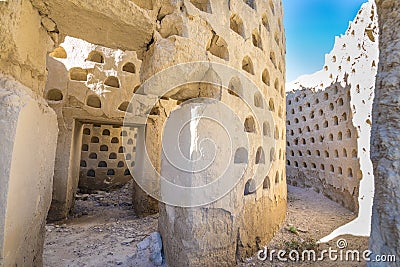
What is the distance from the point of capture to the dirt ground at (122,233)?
131 inches

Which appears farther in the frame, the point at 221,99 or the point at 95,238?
the point at 95,238

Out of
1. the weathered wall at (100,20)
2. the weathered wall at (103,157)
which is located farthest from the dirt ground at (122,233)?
the weathered wall at (100,20)

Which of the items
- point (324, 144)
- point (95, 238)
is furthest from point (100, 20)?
point (324, 144)

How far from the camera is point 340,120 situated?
22.1ft

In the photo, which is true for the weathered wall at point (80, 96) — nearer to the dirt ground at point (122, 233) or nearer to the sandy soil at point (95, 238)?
the sandy soil at point (95, 238)

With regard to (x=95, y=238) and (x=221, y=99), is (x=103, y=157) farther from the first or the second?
(x=221, y=99)

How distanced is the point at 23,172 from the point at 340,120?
749cm

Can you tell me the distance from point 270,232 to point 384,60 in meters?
3.20

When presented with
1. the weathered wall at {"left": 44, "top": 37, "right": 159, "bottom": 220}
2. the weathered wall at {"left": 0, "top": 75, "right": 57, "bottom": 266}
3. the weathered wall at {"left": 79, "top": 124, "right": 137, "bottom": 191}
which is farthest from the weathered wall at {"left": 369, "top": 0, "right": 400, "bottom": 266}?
the weathered wall at {"left": 79, "top": 124, "right": 137, "bottom": 191}

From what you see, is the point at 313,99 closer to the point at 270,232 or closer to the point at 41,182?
the point at 270,232

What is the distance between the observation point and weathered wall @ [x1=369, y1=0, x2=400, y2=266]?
1471mm

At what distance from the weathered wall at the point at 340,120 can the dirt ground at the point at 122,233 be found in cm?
78

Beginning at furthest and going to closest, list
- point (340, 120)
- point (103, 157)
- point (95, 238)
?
point (103, 157) < point (340, 120) < point (95, 238)

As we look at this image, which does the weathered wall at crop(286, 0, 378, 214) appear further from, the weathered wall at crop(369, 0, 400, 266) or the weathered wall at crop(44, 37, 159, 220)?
the weathered wall at crop(44, 37, 159, 220)
